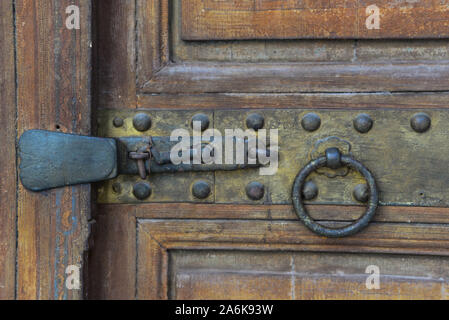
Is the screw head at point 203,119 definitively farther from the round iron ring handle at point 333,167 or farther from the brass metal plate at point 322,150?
the round iron ring handle at point 333,167

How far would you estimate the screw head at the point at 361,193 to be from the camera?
64 centimetres

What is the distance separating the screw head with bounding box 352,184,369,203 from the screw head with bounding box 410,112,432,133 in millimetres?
115

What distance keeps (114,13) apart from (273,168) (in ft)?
1.16

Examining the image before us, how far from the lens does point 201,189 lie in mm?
663

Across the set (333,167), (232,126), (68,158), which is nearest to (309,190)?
(333,167)

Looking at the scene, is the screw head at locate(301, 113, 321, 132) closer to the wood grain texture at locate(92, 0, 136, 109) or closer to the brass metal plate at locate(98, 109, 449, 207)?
the brass metal plate at locate(98, 109, 449, 207)

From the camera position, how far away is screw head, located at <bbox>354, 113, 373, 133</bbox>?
637mm

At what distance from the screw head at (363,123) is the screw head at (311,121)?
0.06 metres

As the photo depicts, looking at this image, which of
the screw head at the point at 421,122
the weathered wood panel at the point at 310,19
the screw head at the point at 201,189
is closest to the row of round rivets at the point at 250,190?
the screw head at the point at 201,189

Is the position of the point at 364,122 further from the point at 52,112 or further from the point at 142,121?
the point at 52,112

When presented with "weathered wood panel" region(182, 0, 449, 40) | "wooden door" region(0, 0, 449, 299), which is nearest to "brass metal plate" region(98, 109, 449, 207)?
"wooden door" region(0, 0, 449, 299)

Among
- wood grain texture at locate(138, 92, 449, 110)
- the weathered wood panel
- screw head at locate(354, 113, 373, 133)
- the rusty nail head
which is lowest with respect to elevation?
the rusty nail head

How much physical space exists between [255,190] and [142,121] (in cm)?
21

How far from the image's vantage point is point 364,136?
644mm
